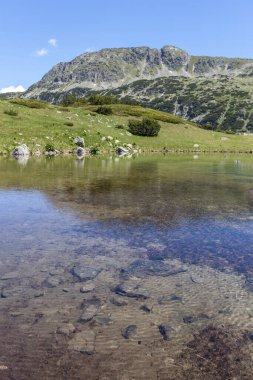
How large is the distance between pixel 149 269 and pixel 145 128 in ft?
222

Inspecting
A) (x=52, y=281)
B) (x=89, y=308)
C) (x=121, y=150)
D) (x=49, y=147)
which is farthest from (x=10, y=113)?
(x=89, y=308)

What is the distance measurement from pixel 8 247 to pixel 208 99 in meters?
196

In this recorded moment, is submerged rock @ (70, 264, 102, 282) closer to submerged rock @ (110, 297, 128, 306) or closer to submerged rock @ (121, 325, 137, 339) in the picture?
submerged rock @ (110, 297, 128, 306)

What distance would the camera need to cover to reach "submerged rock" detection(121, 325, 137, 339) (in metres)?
7.11

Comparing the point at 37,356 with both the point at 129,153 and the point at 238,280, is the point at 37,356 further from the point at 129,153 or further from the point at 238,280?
the point at 129,153

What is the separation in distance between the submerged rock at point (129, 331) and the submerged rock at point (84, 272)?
8.88ft

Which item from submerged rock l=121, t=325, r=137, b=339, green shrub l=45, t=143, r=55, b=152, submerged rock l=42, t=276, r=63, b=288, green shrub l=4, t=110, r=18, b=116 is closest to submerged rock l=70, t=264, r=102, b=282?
submerged rock l=42, t=276, r=63, b=288

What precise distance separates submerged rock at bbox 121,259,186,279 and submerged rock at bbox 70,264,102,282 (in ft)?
2.60

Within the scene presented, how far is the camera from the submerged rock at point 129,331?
711cm

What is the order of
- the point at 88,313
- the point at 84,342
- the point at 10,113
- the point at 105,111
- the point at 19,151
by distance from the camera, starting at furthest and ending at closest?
the point at 105,111, the point at 10,113, the point at 19,151, the point at 88,313, the point at 84,342

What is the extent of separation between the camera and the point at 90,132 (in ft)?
228

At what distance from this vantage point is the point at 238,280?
9.94 metres

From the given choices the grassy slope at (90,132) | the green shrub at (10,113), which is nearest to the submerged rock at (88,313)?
the grassy slope at (90,132)

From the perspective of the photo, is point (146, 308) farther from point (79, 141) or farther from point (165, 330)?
point (79, 141)
